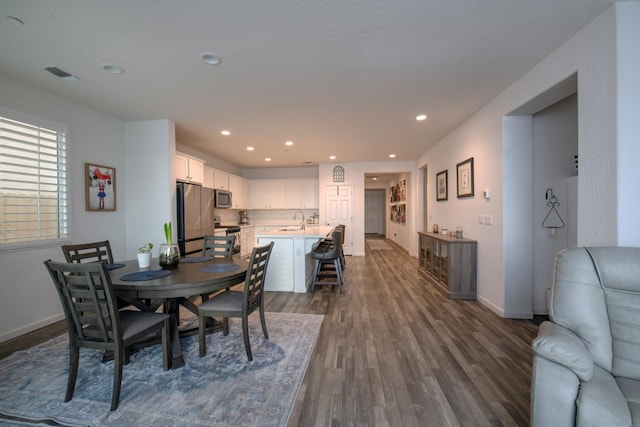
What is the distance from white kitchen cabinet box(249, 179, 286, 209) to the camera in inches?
299

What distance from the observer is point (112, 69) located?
97.3 inches

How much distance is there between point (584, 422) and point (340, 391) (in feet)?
4.08

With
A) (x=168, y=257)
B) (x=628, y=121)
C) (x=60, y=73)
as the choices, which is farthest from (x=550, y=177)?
(x=60, y=73)

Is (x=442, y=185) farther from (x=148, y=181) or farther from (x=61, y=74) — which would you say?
(x=61, y=74)

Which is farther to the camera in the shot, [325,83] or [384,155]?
[384,155]

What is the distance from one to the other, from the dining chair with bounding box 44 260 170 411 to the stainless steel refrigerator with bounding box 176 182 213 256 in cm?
232

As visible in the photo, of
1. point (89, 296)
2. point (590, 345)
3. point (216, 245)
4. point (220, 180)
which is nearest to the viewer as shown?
point (590, 345)

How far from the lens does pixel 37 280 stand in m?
2.84

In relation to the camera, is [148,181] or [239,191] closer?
[148,181]

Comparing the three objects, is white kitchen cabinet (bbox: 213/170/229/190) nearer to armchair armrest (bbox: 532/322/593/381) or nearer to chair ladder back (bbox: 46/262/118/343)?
chair ladder back (bbox: 46/262/118/343)

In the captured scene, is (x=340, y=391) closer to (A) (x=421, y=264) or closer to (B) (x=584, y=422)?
(B) (x=584, y=422)

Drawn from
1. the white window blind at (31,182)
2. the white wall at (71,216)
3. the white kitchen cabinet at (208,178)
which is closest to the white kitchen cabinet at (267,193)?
the white kitchen cabinet at (208,178)

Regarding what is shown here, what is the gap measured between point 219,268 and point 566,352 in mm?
2350

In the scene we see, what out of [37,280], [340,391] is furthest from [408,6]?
[37,280]
